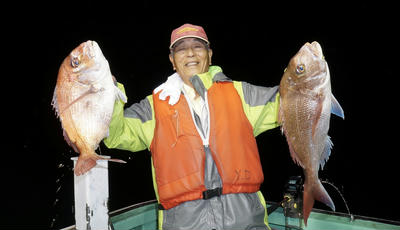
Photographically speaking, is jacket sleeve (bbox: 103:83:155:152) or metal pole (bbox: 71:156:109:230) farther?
jacket sleeve (bbox: 103:83:155:152)

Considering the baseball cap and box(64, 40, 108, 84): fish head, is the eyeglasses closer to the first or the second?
the baseball cap

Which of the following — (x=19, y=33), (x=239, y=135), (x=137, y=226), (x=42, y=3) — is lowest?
(x=137, y=226)

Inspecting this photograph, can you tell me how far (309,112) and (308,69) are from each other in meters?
0.29

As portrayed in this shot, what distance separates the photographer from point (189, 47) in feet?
9.39

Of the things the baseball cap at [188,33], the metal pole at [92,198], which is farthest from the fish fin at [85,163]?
the baseball cap at [188,33]

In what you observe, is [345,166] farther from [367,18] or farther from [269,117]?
[269,117]

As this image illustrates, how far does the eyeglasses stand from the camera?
2852 millimetres

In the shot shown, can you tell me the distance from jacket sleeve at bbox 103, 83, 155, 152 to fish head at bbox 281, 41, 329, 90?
1184 mm

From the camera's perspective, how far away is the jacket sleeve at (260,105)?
2.56 metres

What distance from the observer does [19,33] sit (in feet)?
59.8

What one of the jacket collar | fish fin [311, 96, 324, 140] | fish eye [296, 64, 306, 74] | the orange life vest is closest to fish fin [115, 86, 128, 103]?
the orange life vest

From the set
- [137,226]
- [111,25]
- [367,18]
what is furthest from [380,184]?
[111,25]

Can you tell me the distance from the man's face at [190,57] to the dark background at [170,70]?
12169mm

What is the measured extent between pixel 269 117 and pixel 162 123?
0.88 metres
